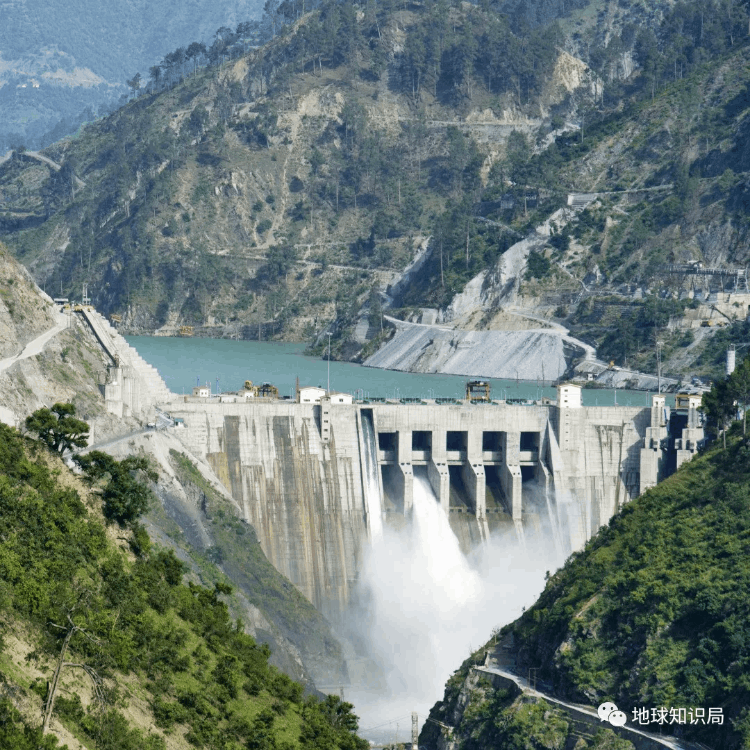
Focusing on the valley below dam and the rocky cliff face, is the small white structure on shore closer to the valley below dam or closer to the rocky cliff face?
the valley below dam

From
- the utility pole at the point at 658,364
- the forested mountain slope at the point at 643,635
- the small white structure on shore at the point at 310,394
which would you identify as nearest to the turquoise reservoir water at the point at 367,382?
the utility pole at the point at 658,364

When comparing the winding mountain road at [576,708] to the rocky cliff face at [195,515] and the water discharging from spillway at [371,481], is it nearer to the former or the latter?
the rocky cliff face at [195,515]

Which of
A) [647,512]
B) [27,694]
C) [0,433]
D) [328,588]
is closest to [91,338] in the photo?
[328,588]

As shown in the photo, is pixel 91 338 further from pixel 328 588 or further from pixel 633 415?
pixel 633 415

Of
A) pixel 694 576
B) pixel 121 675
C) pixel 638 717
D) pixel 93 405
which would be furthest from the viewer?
pixel 93 405

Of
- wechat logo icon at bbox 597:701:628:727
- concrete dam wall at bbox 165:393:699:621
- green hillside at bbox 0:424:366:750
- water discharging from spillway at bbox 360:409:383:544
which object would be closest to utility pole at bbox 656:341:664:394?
concrete dam wall at bbox 165:393:699:621

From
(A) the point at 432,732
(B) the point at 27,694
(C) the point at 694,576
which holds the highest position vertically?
(B) the point at 27,694
